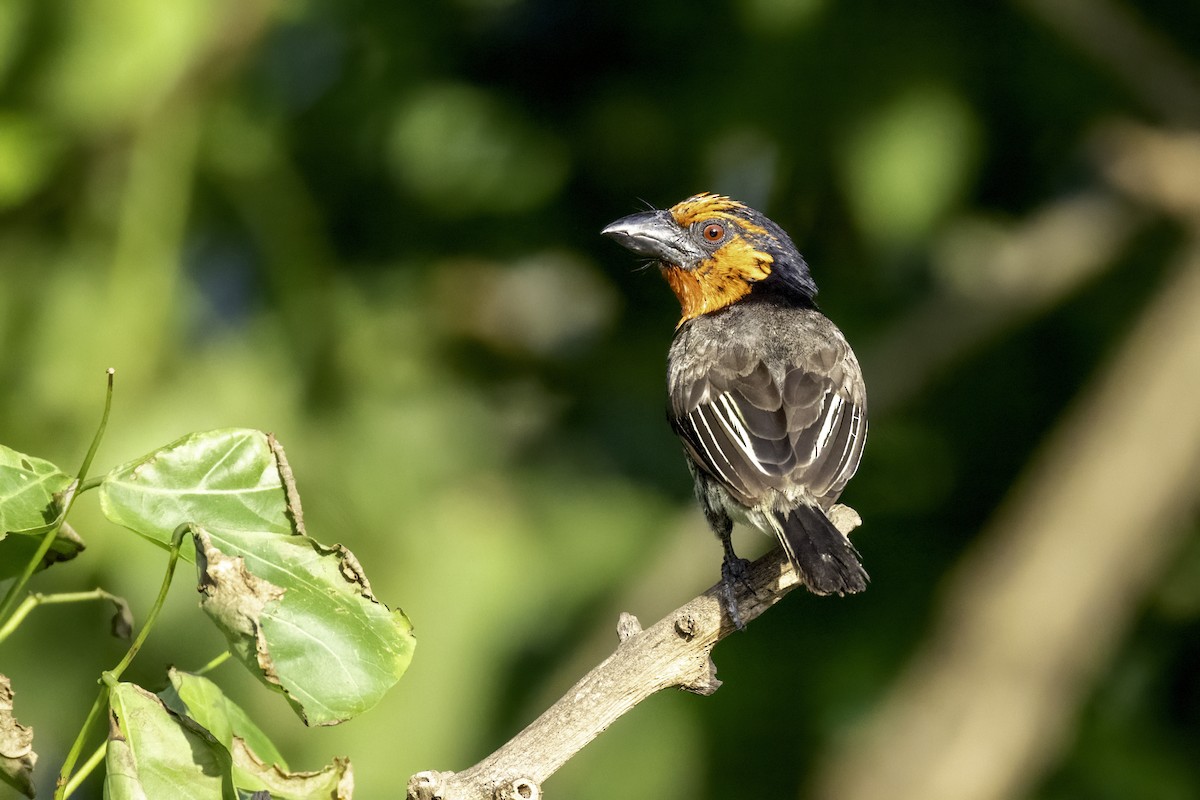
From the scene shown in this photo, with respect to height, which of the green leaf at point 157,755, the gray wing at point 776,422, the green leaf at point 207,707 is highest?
the gray wing at point 776,422

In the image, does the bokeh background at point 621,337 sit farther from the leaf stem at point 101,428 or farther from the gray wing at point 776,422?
the leaf stem at point 101,428

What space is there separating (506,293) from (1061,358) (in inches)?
94.1

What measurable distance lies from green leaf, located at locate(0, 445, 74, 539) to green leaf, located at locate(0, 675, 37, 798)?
18 cm

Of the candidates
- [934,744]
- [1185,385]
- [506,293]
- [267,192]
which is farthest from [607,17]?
[934,744]

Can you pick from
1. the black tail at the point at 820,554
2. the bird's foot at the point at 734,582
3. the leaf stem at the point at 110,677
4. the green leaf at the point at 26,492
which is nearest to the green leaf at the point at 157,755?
the leaf stem at the point at 110,677

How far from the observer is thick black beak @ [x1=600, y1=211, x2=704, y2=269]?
4977 mm

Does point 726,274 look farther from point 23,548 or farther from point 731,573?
point 23,548

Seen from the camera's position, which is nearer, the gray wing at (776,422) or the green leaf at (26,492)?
the green leaf at (26,492)

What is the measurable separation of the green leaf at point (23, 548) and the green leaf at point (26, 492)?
Result: 0.15ft

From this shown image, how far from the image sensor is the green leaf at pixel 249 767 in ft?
5.98

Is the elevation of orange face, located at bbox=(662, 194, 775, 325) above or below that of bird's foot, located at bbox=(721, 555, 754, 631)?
above

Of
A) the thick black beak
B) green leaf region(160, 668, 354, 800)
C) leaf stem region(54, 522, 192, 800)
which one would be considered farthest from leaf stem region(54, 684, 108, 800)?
the thick black beak

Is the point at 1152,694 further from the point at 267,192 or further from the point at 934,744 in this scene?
the point at 267,192

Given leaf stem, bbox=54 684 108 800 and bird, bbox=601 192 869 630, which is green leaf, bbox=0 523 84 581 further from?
bird, bbox=601 192 869 630
